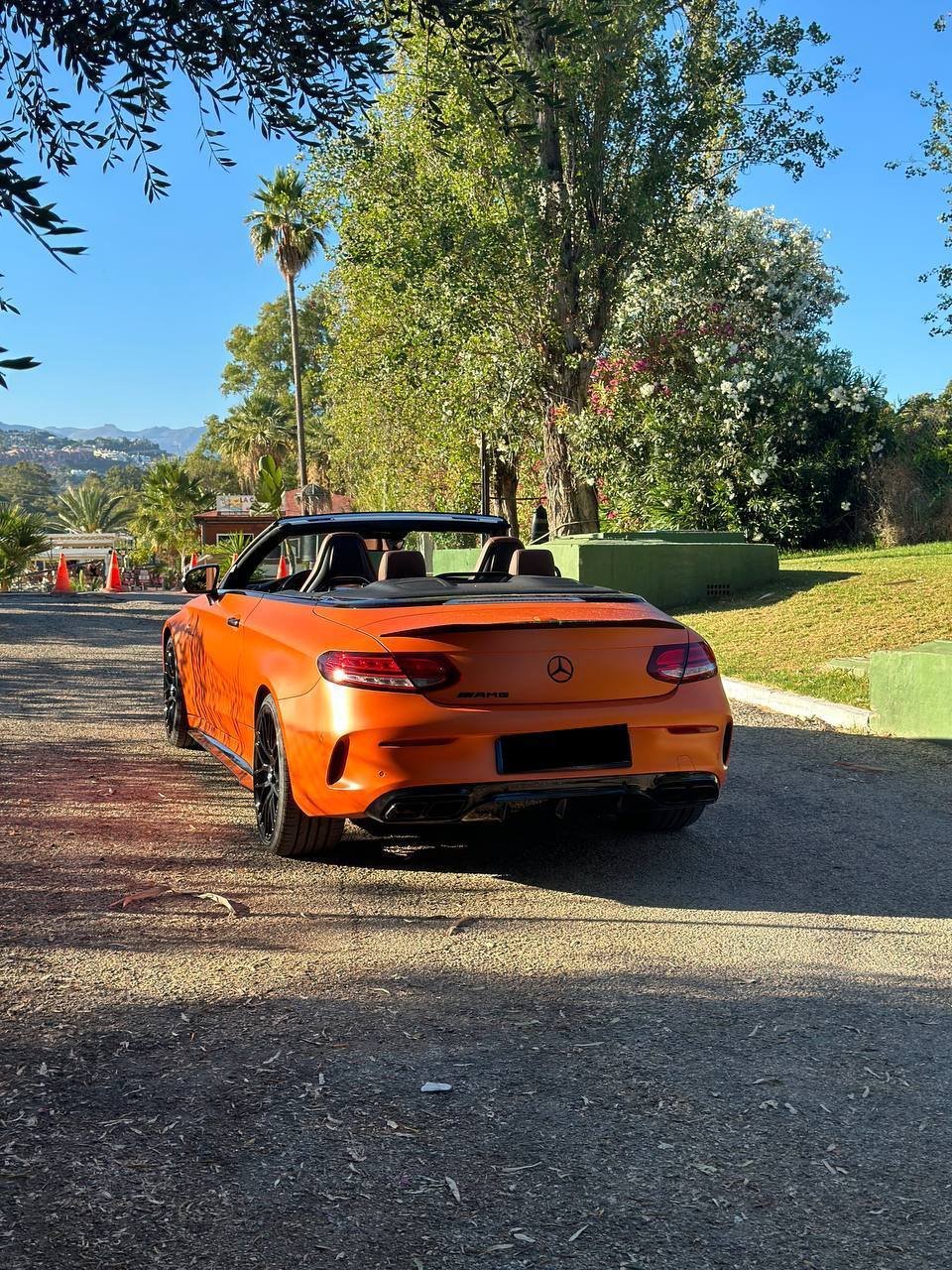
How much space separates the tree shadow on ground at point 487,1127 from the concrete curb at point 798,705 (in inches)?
226

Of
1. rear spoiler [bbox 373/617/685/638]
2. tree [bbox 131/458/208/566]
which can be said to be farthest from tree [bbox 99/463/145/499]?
rear spoiler [bbox 373/617/685/638]

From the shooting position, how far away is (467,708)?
4.79 m

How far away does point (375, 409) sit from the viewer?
34406 millimetres

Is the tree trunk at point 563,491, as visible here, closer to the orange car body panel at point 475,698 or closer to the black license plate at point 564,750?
the orange car body panel at point 475,698

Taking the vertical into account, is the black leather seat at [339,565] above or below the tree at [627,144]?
below

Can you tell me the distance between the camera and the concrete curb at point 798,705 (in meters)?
9.50

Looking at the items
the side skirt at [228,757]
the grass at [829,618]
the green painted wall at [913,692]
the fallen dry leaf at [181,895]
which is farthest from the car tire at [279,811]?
the grass at [829,618]

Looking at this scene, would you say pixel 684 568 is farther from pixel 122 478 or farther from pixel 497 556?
pixel 122 478

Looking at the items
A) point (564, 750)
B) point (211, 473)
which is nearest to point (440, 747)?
point (564, 750)

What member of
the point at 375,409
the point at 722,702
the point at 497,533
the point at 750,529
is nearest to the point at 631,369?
the point at 750,529

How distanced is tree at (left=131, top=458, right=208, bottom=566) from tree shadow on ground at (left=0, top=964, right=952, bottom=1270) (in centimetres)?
6721

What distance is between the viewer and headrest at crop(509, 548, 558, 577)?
6258 millimetres

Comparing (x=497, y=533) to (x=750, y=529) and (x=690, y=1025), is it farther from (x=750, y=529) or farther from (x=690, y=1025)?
(x=750, y=529)

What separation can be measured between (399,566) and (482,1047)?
9.77 ft
